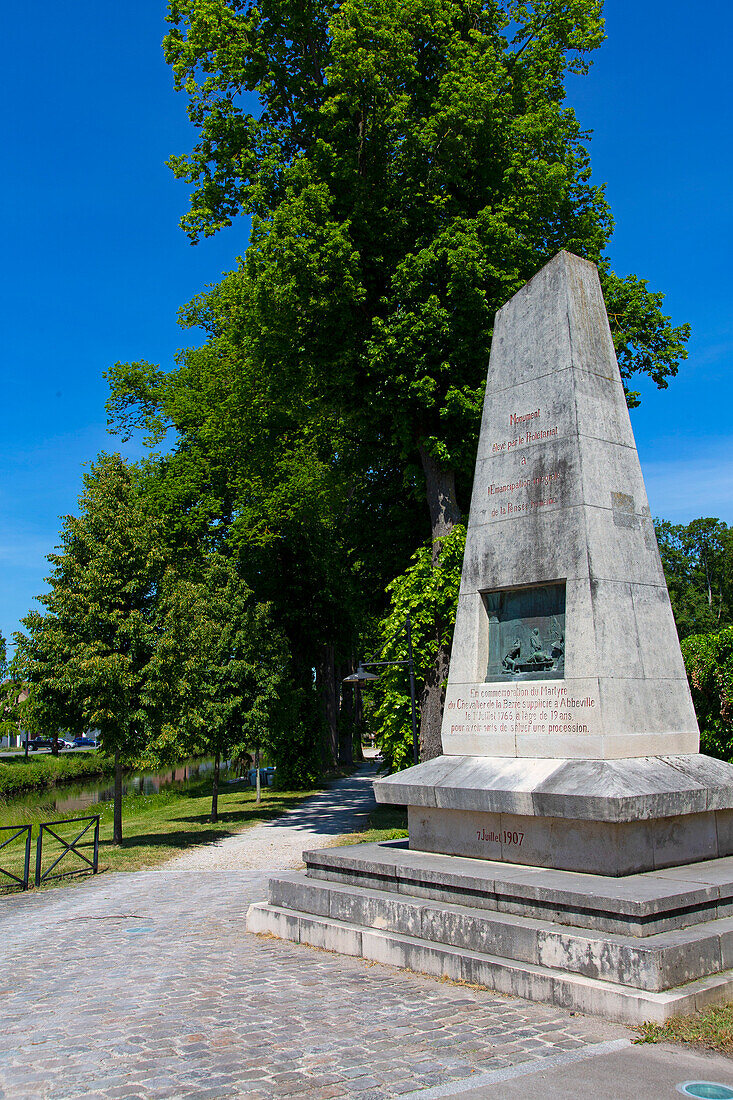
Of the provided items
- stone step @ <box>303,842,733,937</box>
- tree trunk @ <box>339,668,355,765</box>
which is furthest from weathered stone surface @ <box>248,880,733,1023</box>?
tree trunk @ <box>339,668,355,765</box>

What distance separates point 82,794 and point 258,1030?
34.4 metres

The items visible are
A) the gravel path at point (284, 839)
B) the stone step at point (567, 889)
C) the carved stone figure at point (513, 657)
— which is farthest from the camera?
the gravel path at point (284, 839)

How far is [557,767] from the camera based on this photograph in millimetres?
7844

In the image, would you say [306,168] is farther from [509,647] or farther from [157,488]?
[157,488]

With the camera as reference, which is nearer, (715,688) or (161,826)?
(715,688)

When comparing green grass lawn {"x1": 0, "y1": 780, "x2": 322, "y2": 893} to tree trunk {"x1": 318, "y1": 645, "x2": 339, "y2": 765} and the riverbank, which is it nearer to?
tree trunk {"x1": 318, "y1": 645, "x2": 339, "y2": 765}

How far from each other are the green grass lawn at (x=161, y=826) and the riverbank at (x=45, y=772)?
566 cm

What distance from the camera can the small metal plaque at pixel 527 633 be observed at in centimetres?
849

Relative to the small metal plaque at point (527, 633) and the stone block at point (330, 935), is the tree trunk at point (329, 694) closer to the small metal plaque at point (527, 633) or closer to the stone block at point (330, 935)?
the small metal plaque at point (527, 633)

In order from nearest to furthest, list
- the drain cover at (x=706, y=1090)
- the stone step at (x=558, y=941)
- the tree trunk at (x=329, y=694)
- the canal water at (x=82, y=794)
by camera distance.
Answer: the drain cover at (x=706, y=1090)
the stone step at (x=558, y=941)
the canal water at (x=82, y=794)
the tree trunk at (x=329, y=694)

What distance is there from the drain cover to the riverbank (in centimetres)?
3293

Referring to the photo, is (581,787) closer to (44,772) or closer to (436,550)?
(436,550)

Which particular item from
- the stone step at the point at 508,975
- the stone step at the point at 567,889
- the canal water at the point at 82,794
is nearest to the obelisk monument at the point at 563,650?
the stone step at the point at 567,889

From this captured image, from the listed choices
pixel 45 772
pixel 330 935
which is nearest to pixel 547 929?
pixel 330 935
